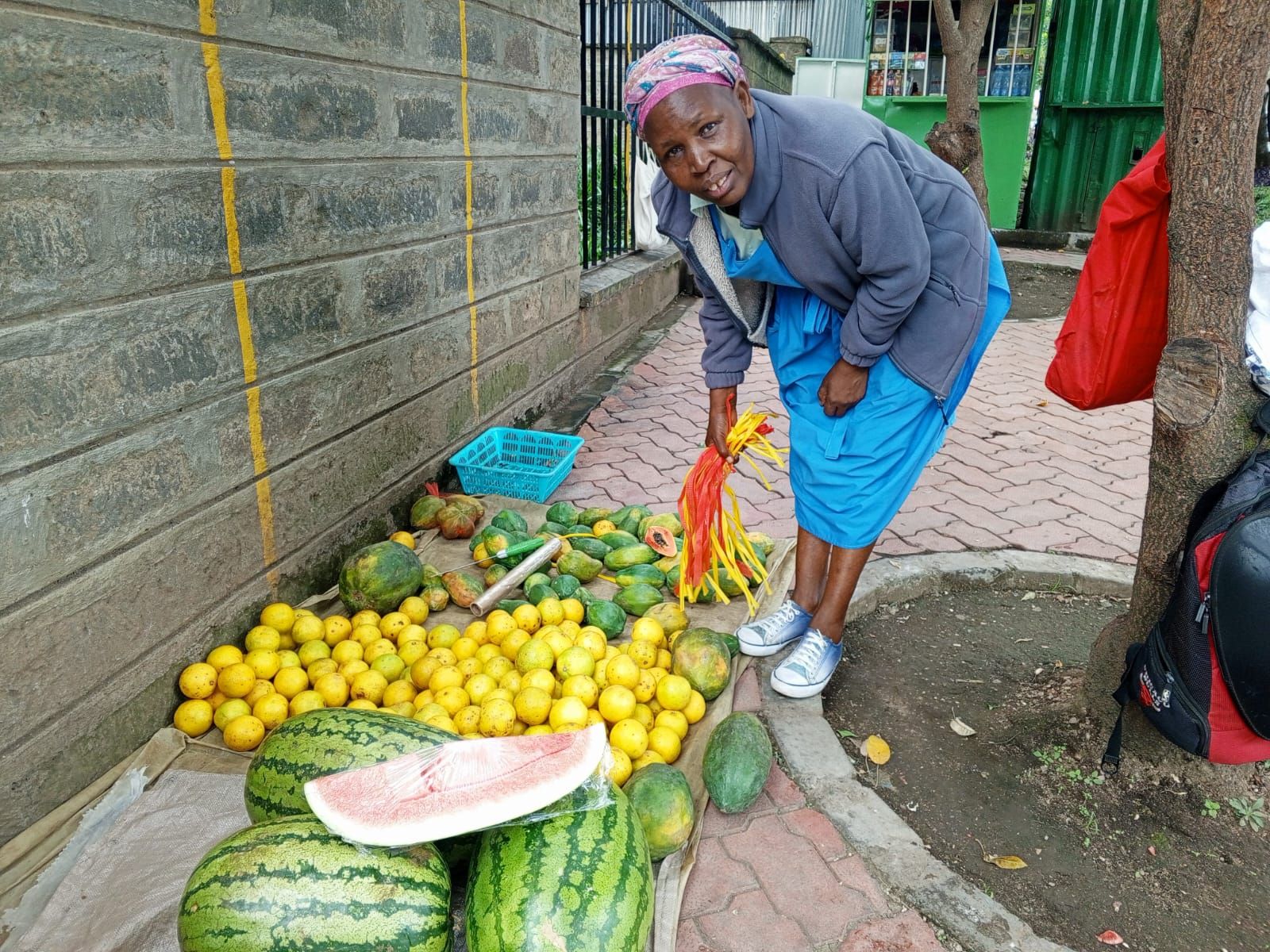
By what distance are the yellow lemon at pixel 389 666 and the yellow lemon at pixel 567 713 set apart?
63 centimetres

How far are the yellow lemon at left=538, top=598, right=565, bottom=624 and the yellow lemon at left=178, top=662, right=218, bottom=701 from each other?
110cm

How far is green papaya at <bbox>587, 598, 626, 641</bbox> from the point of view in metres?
3.35

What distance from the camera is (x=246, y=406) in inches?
122

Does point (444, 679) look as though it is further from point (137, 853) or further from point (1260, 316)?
point (1260, 316)

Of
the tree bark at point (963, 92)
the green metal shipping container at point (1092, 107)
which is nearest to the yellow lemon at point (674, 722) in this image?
the tree bark at point (963, 92)

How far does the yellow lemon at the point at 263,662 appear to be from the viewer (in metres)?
3.01

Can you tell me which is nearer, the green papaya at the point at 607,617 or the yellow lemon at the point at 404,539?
the green papaya at the point at 607,617

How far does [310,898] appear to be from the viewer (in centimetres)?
175

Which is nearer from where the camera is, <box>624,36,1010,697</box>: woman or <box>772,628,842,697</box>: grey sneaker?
<box>624,36,1010,697</box>: woman

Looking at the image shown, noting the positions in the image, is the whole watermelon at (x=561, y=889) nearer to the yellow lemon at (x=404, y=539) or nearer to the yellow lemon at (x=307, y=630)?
the yellow lemon at (x=307, y=630)

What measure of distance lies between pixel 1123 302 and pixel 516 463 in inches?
129

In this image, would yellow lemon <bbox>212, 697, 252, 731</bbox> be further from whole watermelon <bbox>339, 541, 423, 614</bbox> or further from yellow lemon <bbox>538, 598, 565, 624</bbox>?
yellow lemon <bbox>538, 598, 565, 624</bbox>

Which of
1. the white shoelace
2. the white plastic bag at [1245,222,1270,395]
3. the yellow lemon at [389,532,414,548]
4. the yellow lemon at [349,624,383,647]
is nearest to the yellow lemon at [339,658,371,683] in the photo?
the yellow lemon at [349,624,383,647]

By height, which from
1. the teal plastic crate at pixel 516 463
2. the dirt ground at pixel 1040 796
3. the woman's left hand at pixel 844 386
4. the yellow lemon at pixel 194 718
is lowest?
the dirt ground at pixel 1040 796
